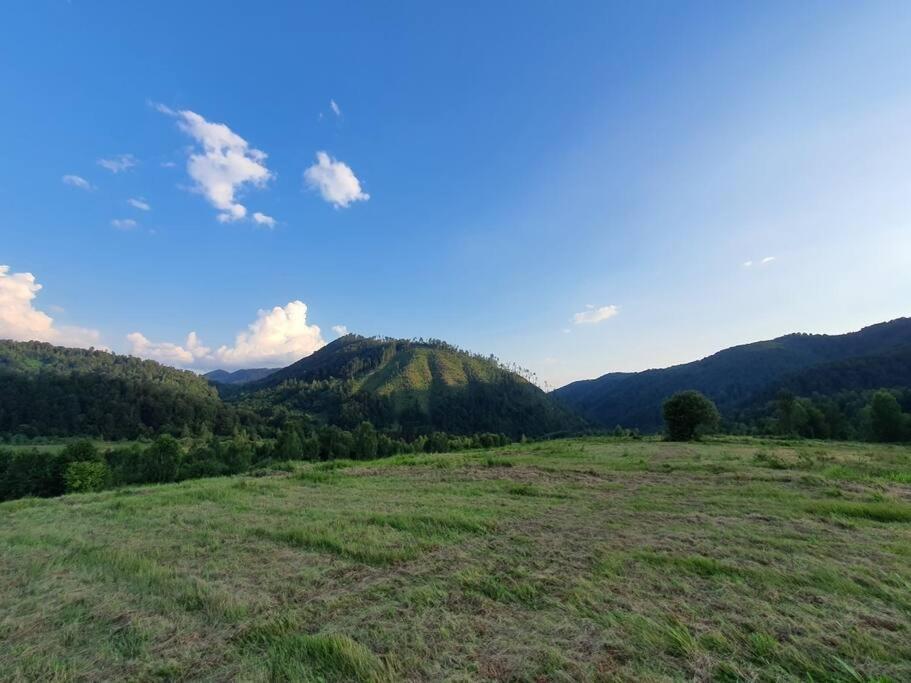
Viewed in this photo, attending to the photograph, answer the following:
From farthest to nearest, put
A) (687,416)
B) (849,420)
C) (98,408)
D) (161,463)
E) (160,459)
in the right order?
(98,408)
(849,420)
(160,459)
(161,463)
(687,416)

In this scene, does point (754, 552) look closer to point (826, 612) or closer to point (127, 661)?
point (826, 612)

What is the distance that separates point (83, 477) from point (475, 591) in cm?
6329

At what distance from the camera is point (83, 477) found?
155 feet

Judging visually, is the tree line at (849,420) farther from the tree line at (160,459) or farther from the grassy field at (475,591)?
the grassy field at (475,591)

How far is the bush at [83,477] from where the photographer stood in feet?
154

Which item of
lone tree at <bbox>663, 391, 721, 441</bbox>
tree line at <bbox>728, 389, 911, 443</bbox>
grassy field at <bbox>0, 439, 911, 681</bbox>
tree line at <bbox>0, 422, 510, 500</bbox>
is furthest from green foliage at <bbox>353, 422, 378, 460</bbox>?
tree line at <bbox>728, 389, 911, 443</bbox>

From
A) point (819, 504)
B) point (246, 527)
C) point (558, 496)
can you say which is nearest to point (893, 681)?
point (819, 504)

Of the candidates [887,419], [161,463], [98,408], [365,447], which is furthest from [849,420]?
[98,408]

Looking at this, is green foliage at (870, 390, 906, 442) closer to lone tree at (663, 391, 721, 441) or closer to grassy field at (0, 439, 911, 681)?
lone tree at (663, 391, 721, 441)

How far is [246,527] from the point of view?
10.4 meters

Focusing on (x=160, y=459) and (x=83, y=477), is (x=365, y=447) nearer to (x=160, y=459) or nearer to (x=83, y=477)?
(x=160, y=459)

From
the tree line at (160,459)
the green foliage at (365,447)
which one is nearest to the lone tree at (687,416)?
the tree line at (160,459)

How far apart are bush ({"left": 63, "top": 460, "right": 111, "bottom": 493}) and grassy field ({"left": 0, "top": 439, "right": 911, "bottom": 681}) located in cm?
4725

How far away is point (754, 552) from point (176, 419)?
166m
